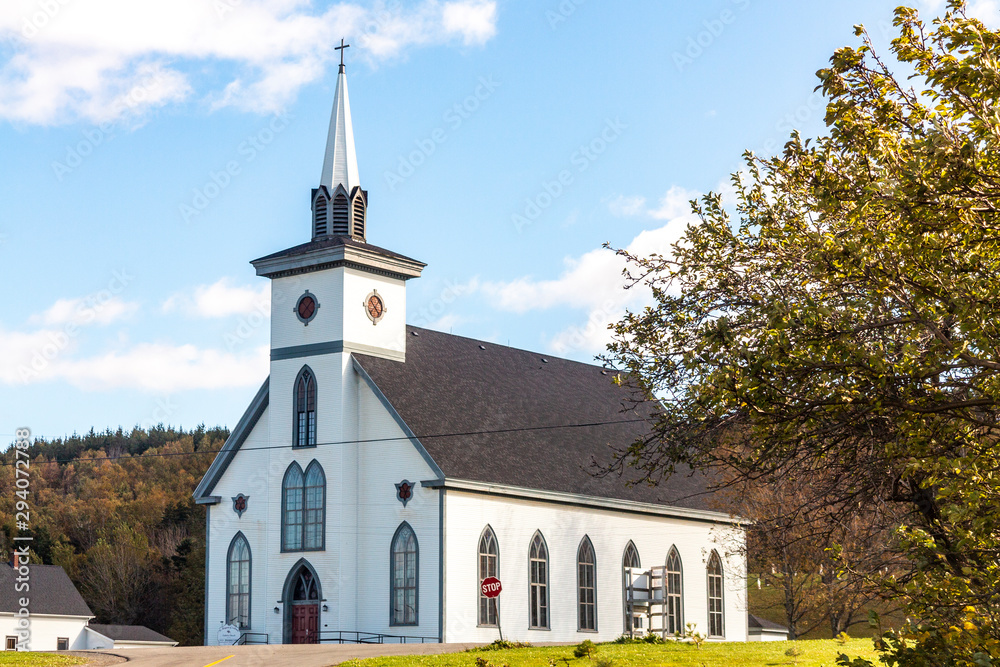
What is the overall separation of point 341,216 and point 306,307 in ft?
12.2

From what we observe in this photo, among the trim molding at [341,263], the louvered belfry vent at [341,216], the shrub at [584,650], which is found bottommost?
the shrub at [584,650]

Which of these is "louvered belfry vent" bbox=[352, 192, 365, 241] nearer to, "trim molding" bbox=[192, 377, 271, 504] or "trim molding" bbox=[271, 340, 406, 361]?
"trim molding" bbox=[271, 340, 406, 361]

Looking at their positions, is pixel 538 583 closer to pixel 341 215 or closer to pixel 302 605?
pixel 302 605

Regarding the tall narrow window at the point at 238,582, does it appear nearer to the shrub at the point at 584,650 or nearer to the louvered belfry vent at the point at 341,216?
the louvered belfry vent at the point at 341,216

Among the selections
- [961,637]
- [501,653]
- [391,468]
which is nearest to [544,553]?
[391,468]

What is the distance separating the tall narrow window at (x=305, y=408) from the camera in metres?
39.9

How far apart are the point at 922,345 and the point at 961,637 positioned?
294 cm

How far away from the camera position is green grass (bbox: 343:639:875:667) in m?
22.5

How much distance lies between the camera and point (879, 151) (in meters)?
11.0

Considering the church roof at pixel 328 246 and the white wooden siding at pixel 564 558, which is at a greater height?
the church roof at pixel 328 246

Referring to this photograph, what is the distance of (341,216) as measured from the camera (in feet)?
138

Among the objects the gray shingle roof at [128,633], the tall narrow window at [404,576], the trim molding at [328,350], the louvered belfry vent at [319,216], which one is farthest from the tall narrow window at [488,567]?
the gray shingle roof at [128,633]

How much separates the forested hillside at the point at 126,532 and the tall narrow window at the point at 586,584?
3195 cm

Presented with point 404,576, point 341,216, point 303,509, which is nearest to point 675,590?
point 404,576
